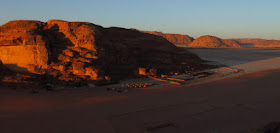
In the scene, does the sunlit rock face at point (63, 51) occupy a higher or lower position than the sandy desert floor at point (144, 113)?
higher

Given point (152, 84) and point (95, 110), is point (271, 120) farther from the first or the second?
point (152, 84)

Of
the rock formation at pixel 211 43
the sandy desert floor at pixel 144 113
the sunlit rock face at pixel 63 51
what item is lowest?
the sandy desert floor at pixel 144 113

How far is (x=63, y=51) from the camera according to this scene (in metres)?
9.62

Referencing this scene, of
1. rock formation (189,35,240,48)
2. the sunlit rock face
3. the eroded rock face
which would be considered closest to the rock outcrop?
rock formation (189,35,240,48)

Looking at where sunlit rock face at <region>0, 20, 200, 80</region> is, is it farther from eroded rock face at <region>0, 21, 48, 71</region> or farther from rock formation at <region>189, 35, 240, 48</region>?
rock formation at <region>189, 35, 240, 48</region>

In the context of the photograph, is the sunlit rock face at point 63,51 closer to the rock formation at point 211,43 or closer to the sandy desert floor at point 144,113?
the sandy desert floor at point 144,113

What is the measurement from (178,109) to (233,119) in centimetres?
138

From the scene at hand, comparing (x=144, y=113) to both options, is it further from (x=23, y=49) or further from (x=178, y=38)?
(x=178, y=38)

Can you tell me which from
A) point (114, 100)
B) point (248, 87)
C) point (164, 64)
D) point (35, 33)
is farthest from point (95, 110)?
point (164, 64)

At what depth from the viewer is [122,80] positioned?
1033 cm

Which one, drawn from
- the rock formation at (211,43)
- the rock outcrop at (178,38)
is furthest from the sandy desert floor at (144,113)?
the rock outcrop at (178,38)

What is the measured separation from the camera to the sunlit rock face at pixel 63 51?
881 cm

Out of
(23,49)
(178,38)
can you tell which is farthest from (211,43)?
(23,49)

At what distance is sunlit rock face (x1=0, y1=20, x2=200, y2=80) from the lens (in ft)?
28.9
